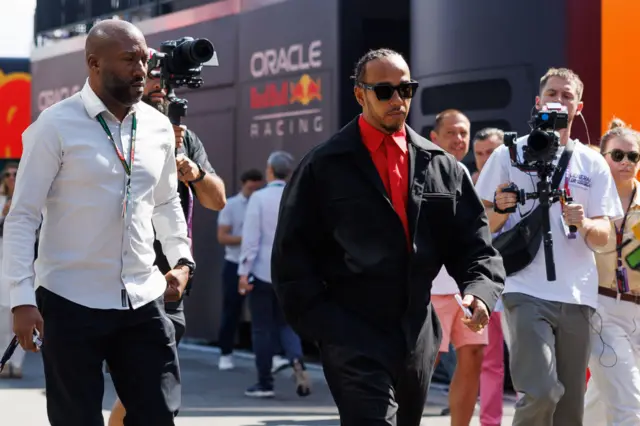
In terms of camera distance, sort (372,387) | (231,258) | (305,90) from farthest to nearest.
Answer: (231,258) → (305,90) → (372,387)

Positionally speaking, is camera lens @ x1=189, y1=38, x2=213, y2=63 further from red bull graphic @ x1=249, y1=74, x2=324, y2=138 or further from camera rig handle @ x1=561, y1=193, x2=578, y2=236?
red bull graphic @ x1=249, y1=74, x2=324, y2=138

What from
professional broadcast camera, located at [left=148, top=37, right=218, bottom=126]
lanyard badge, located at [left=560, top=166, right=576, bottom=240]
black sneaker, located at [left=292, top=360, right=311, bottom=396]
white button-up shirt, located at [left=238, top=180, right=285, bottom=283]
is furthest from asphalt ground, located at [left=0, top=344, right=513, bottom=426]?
professional broadcast camera, located at [left=148, top=37, right=218, bottom=126]

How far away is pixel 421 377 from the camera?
16.0 feet

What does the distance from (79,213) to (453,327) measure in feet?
12.1

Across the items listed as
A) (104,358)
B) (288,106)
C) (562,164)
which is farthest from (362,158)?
(288,106)

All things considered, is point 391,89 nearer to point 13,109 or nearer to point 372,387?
point 372,387

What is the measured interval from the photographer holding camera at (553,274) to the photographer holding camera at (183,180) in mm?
1291

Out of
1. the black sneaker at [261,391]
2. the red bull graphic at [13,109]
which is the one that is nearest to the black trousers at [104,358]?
the black sneaker at [261,391]

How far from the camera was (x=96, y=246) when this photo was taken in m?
4.94

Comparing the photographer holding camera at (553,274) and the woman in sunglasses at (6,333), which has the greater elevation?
the photographer holding camera at (553,274)

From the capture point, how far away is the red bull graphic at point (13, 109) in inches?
915

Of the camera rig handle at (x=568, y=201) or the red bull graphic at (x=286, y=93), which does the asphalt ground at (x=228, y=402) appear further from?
the camera rig handle at (x=568, y=201)

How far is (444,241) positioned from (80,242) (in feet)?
4.18

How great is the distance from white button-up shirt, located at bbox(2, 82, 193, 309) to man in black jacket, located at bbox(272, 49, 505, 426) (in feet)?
1.75
